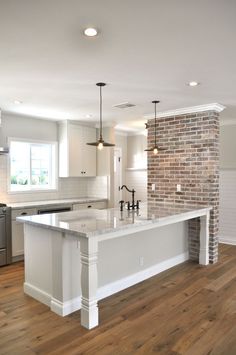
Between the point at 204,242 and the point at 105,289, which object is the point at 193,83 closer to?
the point at 204,242

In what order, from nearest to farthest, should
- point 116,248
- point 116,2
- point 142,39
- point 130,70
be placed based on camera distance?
point 116,2 → point 142,39 → point 130,70 → point 116,248

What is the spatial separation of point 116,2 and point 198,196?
3.43 meters

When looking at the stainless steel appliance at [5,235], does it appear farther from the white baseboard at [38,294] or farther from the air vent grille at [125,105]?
the air vent grille at [125,105]

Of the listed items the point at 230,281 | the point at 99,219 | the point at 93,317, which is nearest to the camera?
the point at 93,317

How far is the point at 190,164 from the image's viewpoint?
4664 millimetres

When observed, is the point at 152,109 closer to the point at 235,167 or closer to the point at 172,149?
the point at 172,149

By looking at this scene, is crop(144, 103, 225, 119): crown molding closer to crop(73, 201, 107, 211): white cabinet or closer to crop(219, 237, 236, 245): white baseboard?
crop(73, 201, 107, 211): white cabinet

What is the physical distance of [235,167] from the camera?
227 inches

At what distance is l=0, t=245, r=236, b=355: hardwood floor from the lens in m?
2.37

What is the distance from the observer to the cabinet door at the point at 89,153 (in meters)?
6.09

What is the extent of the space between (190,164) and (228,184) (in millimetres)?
1704

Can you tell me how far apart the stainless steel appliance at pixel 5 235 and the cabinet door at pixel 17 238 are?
8cm

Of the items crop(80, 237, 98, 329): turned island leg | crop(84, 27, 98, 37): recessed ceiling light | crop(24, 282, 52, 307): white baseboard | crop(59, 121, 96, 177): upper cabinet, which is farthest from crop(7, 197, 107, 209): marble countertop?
crop(84, 27, 98, 37): recessed ceiling light

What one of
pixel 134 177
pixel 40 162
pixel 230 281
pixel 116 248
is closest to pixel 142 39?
pixel 116 248
